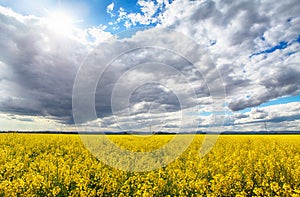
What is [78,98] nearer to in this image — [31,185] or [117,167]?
[117,167]

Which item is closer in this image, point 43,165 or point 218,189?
point 218,189

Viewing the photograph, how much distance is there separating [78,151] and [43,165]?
6.02m

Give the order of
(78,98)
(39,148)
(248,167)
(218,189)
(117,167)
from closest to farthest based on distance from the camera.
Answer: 1. (218,189)
2. (248,167)
3. (117,167)
4. (78,98)
5. (39,148)

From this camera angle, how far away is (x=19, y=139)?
62.0 feet

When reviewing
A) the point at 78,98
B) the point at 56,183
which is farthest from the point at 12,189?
the point at 78,98

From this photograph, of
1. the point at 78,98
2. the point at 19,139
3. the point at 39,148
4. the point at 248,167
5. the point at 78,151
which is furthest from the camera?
the point at 19,139

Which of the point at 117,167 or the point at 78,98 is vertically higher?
the point at 78,98

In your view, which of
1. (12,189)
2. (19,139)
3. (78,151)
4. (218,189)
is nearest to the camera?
(12,189)

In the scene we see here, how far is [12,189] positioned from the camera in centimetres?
628

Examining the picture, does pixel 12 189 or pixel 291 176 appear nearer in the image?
pixel 12 189

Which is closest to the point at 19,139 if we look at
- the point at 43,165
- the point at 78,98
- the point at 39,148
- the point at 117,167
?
the point at 39,148

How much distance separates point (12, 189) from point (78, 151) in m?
8.79

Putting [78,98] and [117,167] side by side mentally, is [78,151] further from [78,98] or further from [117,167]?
[117,167]

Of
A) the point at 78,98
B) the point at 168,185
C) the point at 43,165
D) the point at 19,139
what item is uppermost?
the point at 78,98
